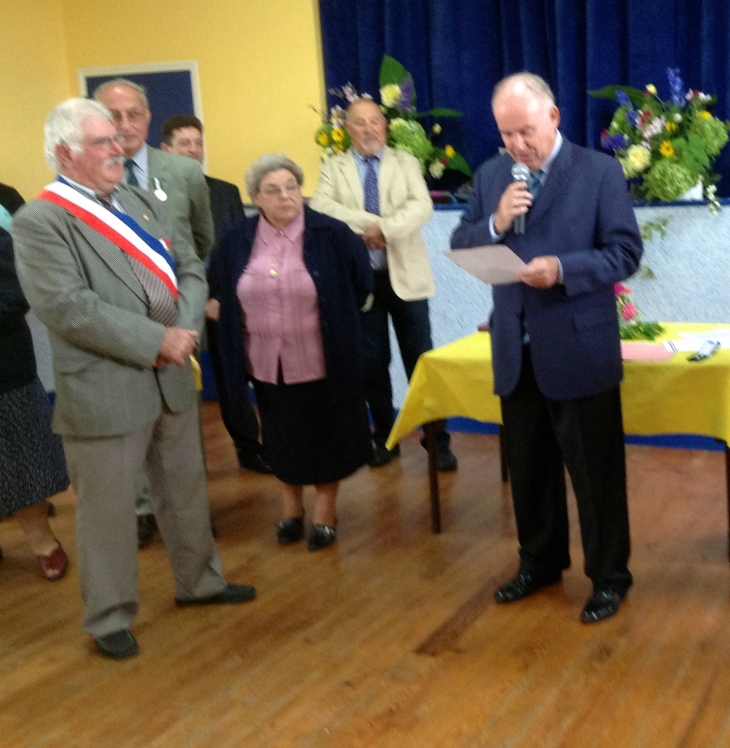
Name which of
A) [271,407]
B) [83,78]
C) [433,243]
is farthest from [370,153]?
[83,78]

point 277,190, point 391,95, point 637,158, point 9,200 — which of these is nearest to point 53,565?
point 277,190

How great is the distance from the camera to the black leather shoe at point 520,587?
9.74 feet

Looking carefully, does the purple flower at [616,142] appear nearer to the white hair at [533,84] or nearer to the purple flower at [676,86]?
the purple flower at [676,86]

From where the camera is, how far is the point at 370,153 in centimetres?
425

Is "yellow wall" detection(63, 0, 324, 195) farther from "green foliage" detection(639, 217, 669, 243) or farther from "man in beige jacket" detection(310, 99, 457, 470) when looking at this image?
"green foliage" detection(639, 217, 669, 243)

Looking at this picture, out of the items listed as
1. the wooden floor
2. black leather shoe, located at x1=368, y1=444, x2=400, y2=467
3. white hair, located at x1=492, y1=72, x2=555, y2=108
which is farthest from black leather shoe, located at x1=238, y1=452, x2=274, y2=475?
white hair, located at x1=492, y1=72, x2=555, y2=108

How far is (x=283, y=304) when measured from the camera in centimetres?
332

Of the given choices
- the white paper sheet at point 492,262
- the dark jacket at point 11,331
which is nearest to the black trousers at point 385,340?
the dark jacket at point 11,331

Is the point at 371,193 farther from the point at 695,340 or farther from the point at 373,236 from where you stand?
the point at 695,340

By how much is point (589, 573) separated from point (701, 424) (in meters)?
0.58

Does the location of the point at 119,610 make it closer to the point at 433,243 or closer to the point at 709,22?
the point at 433,243

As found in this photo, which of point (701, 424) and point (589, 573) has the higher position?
point (701, 424)

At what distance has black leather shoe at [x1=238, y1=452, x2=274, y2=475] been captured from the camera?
14.9ft

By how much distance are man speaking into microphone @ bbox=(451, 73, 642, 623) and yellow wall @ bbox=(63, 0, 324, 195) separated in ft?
9.48
